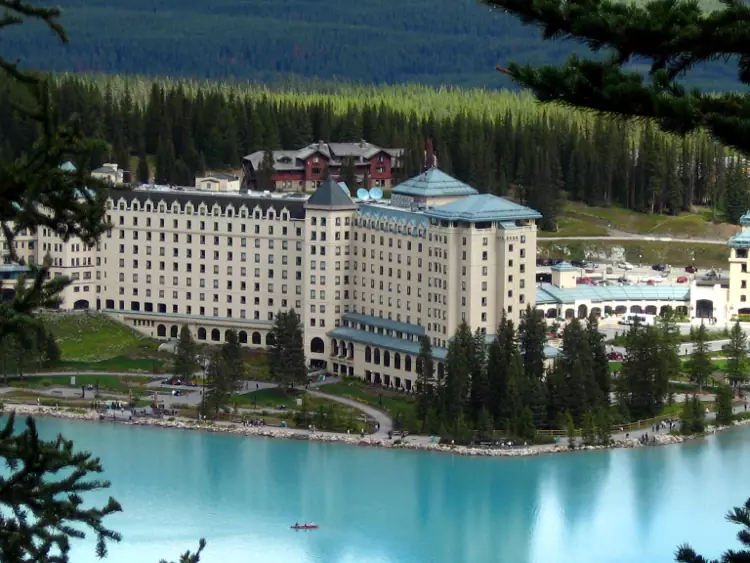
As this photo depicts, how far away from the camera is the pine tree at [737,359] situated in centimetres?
6344

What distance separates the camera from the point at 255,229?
69750mm

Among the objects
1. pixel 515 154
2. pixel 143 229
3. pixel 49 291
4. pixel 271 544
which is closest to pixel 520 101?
pixel 515 154

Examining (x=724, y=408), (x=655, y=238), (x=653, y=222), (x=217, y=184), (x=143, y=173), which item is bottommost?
(x=724, y=408)

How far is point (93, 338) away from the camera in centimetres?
6944

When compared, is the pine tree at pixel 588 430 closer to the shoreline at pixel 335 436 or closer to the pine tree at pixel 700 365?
the shoreline at pixel 335 436

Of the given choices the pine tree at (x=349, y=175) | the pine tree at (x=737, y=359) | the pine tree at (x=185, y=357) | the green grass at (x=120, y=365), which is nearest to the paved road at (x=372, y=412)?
the pine tree at (x=185, y=357)

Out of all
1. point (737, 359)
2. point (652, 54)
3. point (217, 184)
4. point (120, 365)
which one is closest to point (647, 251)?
point (217, 184)

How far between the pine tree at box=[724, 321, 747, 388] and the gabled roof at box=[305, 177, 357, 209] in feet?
41.3

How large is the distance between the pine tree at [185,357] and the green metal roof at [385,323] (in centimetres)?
535

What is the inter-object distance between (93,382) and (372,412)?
31.9ft

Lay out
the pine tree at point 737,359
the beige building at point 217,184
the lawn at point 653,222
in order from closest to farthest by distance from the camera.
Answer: the pine tree at point 737,359
the beige building at point 217,184
the lawn at point 653,222

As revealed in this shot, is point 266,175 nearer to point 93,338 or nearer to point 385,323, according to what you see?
point 93,338

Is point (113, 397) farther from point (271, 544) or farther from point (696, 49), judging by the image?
point (696, 49)

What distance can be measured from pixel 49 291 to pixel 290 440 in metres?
46.4
